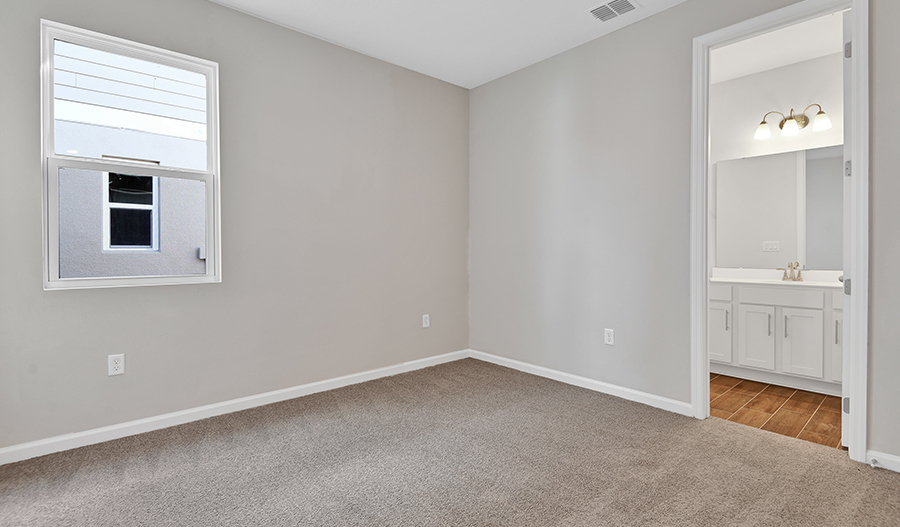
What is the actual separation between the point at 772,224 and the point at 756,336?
3.36 feet

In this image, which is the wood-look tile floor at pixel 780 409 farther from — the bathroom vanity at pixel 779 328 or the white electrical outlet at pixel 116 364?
the white electrical outlet at pixel 116 364

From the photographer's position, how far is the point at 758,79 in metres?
3.89

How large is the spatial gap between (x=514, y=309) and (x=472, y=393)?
0.98 meters

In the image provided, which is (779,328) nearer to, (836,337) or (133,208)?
(836,337)

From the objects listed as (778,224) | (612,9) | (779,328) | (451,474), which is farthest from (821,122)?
(451,474)

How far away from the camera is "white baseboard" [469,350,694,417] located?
2.87m

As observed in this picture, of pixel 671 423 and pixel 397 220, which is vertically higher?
pixel 397 220

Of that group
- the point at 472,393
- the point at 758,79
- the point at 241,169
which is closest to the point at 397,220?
the point at 241,169

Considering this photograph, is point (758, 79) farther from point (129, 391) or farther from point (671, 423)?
point (129, 391)

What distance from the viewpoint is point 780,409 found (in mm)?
3014

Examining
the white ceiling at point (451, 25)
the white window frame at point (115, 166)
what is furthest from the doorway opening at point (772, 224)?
the white window frame at point (115, 166)

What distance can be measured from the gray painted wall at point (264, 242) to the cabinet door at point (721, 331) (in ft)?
7.34

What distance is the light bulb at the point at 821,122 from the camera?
3493 millimetres

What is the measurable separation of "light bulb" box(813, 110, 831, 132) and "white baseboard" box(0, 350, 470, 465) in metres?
3.90
